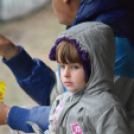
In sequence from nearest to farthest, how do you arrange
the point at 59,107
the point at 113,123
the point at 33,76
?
the point at 113,123, the point at 59,107, the point at 33,76

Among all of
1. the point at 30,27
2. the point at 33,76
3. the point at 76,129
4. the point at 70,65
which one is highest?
the point at 70,65

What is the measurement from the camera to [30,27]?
333 cm

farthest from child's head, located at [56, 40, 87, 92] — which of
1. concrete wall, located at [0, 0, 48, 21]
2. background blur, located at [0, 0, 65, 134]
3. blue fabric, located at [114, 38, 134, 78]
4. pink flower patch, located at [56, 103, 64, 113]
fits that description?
concrete wall, located at [0, 0, 48, 21]

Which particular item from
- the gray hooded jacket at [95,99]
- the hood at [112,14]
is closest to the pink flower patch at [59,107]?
the gray hooded jacket at [95,99]

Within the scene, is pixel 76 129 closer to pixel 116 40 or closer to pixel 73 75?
pixel 73 75

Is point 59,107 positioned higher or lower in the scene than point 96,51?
lower

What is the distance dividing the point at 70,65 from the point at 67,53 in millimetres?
52

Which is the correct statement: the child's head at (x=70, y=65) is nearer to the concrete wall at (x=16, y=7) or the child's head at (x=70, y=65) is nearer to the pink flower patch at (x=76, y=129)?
the pink flower patch at (x=76, y=129)

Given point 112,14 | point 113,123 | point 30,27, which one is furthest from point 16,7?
point 113,123

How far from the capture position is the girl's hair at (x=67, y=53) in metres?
0.99

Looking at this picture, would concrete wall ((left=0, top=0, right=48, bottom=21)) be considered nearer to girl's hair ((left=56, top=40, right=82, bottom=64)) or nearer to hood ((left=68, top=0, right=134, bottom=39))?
hood ((left=68, top=0, right=134, bottom=39))

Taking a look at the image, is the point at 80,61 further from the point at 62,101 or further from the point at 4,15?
the point at 4,15

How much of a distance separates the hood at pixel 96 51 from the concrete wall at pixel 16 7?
2467mm

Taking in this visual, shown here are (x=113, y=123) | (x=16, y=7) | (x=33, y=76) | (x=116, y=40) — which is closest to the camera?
(x=113, y=123)
